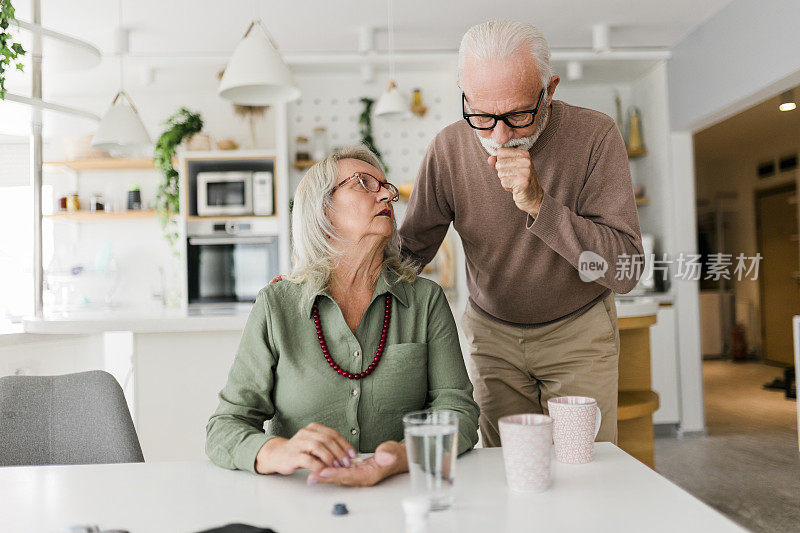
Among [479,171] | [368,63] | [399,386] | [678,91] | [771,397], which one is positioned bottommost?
[771,397]

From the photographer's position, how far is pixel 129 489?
101cm

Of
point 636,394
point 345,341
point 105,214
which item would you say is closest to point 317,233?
point 345,341

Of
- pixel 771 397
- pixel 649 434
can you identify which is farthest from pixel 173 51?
pixel 771 397

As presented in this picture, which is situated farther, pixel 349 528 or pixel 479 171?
pixel 479 171

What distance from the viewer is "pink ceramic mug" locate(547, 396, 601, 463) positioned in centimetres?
106

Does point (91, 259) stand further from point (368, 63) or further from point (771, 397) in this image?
point (771, 397)

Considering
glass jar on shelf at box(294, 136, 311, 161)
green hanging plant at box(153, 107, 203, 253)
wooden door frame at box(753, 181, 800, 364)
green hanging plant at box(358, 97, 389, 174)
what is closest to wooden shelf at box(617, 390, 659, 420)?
green hanging plant at box(358, 97, 389, 174)

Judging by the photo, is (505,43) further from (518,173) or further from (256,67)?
(256,67)

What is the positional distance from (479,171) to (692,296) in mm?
3517

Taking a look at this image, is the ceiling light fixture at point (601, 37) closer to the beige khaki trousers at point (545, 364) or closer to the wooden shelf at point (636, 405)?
the wooden shelf at point (636, 405)

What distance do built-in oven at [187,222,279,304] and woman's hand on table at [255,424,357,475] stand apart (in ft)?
12.8

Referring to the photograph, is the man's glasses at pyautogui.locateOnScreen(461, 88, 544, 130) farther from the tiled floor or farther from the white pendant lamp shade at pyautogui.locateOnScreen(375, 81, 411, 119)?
the white pendant lamp shade at pyautogui.locateOnScreen(375, 81, 411, 119)

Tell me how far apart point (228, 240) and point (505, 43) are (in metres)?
3.81

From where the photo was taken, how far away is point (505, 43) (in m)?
1.38
